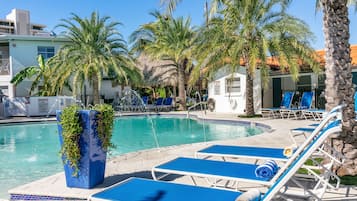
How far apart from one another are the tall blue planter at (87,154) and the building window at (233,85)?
16.7 metres

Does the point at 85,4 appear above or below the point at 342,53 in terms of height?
above

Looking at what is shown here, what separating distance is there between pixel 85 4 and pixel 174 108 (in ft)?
40.1

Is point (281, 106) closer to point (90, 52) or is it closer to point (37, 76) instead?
point (90, 52)

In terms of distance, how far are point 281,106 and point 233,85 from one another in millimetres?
4356

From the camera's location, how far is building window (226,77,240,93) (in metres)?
20.9

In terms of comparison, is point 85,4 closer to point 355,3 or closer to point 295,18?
point 295,18

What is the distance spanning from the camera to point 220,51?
16734 millimetres

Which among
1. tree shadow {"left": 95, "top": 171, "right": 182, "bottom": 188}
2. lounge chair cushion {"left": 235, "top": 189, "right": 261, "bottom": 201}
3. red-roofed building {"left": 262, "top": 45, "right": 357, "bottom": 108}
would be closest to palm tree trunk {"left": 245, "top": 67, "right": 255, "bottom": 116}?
red-roofed building {"left": 262, "top": 45, "right": 357, "bottom": 108}

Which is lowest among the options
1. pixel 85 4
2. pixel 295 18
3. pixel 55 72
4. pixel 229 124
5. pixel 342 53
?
pixel 229 124

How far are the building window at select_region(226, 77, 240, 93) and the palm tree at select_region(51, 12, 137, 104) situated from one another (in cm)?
736

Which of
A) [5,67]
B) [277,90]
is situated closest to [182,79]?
[277,90]

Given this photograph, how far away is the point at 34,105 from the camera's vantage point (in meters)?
23.6

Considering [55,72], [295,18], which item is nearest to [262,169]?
[295,18]

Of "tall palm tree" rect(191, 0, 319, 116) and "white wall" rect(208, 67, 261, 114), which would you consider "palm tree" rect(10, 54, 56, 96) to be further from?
"tall palm tree" rect(191, 0, 319, 116)
